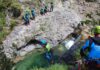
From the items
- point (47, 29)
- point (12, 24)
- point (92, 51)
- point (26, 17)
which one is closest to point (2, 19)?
point (12, 24)

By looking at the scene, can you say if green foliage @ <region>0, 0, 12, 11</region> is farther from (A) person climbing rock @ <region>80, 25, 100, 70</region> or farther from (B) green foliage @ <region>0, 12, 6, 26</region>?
(A) person climbing rock @ <region>80, 25, 100, 70</region>

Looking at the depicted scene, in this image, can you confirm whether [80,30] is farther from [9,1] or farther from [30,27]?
[9,1]

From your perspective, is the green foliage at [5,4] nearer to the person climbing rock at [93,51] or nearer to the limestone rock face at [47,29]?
the limestone rock face at [47,29]

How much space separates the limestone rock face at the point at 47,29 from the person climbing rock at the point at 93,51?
27.0 feet

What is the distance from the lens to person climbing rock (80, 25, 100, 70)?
25.1ft

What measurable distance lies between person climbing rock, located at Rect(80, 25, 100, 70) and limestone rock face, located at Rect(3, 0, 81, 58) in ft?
27.0

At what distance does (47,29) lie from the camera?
17.3 metres

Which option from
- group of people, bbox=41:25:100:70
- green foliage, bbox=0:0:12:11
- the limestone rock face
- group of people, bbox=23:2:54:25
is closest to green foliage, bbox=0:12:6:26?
green foliage, bbox=0:0:12:11

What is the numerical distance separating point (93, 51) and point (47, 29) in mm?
9621

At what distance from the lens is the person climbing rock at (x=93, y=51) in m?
7.64

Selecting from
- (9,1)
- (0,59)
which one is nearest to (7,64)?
(0,59)

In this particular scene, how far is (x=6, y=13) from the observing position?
18.6 metres

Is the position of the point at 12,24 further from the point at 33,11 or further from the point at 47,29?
the point at 47,29

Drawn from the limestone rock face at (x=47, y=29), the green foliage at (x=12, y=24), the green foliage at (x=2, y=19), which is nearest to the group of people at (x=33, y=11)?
the limestone rock face at (x=47, y=29)
